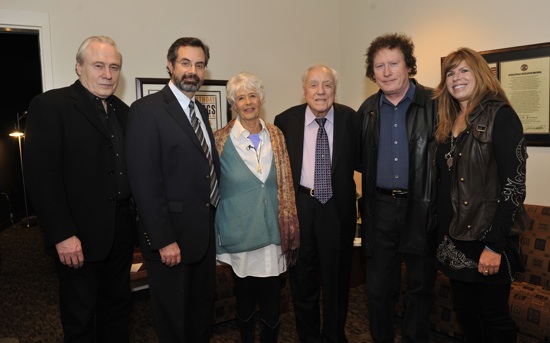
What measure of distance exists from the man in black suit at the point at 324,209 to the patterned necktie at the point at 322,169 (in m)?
0.02

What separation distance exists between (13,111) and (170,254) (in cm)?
750

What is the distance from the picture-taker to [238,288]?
2.34 meters

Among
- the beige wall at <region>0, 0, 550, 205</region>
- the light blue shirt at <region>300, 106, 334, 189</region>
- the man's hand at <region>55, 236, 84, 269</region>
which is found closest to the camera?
the man's hand at <region>55, 236, 84, 269</region>

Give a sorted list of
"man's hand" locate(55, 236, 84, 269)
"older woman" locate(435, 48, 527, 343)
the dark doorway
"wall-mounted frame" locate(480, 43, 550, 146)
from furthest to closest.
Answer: the dark doorway
"wall-mounted frame" locate(480, 43, 550, 146)
"man's hand" locate(55, 236, 84, 269)
"older woman" locate(435, 48, 527, 343)

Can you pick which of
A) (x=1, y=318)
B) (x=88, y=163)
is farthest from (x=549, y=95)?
(x=1, y=318)

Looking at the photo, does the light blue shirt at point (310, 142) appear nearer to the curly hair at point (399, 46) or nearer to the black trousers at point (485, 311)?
the curly hair at point (399, 46)

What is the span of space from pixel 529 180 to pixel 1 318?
4.28 meters

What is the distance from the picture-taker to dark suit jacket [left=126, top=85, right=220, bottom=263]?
1897 mm

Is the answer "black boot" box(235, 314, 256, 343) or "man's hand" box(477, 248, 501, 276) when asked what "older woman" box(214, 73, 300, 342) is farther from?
"man's hand" box(477, 248, 501, 276)

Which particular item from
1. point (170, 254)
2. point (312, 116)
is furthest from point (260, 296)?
point (312, 116)

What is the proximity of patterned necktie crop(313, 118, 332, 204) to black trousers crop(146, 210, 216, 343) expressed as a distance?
2.01 ft

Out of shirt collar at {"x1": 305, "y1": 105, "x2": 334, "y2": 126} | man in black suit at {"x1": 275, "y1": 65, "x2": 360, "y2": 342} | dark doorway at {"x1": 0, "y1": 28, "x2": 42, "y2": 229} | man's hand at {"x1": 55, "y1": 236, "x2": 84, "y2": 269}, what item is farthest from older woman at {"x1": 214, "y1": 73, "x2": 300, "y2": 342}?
dark doorway at {"x1": 0, "y1": 28, "x2": 42, "y2": 229}

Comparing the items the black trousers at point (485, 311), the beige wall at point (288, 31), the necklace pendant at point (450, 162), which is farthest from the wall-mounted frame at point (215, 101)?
the black trousers at point (485, 311)

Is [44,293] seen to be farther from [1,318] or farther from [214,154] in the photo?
[214,154]
